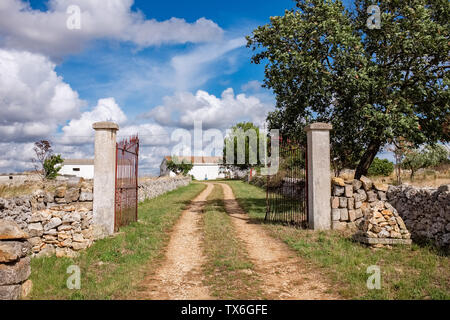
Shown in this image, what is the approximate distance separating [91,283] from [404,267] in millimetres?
6354

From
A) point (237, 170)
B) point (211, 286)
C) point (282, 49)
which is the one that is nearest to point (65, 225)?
point (211, 286)

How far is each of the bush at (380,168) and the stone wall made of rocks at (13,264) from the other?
3202 centimetres

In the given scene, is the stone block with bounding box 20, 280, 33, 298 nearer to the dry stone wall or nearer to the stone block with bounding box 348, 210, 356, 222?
the dry stone wall

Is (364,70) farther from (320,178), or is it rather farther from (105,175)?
(105,175)

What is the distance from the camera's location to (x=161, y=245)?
8.39 m

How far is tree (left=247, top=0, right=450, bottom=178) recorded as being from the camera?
1076 centimetres

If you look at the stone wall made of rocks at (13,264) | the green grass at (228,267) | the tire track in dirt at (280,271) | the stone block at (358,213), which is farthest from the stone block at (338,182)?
the stone wall made of rocks at (13,264)

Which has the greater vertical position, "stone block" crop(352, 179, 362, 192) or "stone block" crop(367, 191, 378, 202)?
"stone block" crop(352, 179, 362, 192)

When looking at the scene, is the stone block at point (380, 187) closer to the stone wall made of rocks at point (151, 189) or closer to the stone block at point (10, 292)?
the stone block at point (10, 292)

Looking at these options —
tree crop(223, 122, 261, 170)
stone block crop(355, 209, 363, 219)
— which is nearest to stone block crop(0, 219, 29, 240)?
stone block crop(355, 209, 363, 219)

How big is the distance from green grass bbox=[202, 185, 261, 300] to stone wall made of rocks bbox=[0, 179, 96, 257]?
10.9ft

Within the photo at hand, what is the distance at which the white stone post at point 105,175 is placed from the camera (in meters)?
8.79

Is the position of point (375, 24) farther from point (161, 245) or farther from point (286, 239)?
point (161, 245)

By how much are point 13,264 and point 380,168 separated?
34.1 meters
